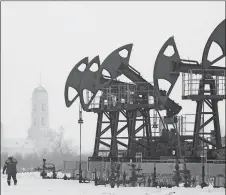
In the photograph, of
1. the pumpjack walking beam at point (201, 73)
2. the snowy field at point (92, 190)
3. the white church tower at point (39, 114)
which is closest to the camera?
the snowy field at point (92, 190)

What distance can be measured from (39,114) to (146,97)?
121m

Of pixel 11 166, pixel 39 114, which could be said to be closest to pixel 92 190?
pixel 11 166

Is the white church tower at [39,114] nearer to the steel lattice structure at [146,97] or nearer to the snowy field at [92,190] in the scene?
the steel lattice structure at [146,97]

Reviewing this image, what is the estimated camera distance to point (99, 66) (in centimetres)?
3262

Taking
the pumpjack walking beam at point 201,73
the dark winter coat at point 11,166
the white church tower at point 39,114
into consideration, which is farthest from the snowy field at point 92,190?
the white church tower at point 39,114

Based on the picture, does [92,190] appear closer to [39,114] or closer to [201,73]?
[201,73]

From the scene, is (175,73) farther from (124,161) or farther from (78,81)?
(78,81)

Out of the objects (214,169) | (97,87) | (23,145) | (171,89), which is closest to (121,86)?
(97,87)

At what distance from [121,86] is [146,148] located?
288cm

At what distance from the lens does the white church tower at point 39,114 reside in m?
147

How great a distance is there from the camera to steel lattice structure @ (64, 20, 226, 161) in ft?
88.2

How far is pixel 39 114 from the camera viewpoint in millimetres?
151125

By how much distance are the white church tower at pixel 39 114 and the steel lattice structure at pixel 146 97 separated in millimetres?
113307

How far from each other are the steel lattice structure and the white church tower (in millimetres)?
113307
